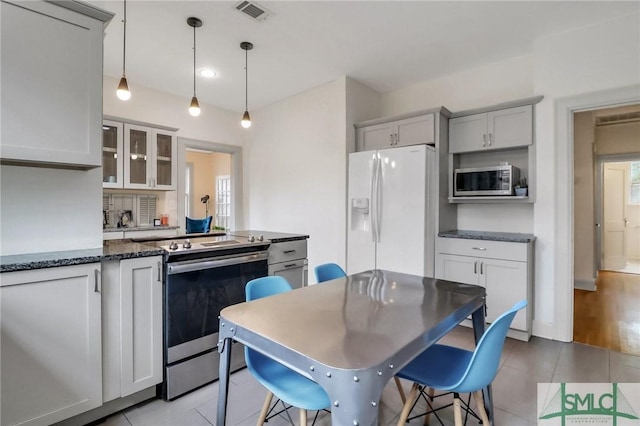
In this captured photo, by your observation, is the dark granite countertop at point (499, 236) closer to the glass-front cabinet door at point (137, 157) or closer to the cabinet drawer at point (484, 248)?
the cabinet drawer at point (484, 248)

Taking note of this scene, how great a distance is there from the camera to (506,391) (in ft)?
6.88

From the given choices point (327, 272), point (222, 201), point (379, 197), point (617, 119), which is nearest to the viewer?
point (327, 272)

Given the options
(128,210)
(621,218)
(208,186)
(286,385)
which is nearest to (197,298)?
(286,385)

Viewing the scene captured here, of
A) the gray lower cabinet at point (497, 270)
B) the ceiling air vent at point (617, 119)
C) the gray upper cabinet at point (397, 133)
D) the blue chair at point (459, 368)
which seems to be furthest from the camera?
the ceiling air vent at point (617, 119)

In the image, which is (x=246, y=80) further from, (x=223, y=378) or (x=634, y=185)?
(x=634, y=185)

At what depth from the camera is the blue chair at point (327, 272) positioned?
85.8 inches

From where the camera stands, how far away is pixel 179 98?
15.1 feet

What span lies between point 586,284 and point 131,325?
5.97 metres

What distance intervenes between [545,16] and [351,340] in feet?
10.6

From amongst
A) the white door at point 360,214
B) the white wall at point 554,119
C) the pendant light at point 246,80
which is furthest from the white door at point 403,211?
the pendant light at point 246,80

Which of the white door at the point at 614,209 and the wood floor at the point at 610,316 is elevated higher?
A: the white door at the point at 614,209

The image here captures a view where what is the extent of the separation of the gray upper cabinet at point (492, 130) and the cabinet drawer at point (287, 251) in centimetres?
205

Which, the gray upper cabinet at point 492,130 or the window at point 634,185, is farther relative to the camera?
the window at point 634,185

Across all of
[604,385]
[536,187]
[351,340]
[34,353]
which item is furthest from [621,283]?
[34,353]
